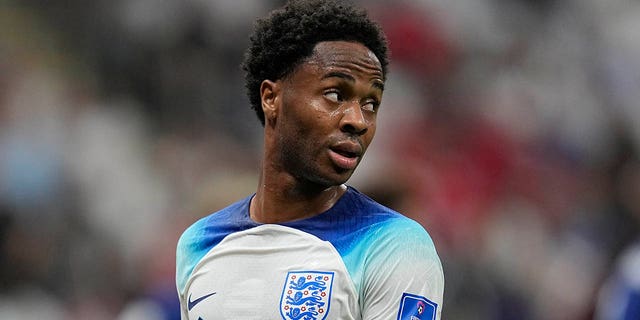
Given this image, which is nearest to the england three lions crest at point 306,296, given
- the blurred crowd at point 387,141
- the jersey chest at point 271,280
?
the jersey chest at point 271,280

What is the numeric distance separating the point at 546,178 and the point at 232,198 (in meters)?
3.21

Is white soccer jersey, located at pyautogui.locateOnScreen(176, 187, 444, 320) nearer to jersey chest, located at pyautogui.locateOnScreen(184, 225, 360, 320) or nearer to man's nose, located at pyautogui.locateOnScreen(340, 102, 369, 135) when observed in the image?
jersey chest, located at pyautogui.locateOnScreen(184, 225, 360, 320)

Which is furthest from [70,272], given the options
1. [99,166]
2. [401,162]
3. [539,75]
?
[539,75]

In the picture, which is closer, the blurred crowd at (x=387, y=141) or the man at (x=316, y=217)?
the man at (x=316, y=217)

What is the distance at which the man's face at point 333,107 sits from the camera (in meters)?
3.26

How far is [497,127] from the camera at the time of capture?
8.79 meters

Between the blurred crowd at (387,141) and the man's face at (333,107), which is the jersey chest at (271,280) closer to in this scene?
the man's face at (333,107)

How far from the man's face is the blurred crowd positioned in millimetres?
3579

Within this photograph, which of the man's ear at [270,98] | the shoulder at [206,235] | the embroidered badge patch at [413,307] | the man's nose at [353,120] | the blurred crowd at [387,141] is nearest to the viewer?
the embroidered badge patch at [413,307]

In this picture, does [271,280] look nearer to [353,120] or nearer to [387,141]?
[353,120]

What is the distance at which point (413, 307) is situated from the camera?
3.13 meters

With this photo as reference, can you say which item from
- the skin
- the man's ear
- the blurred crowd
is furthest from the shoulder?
the blurred crowd

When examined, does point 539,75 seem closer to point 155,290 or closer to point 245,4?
point 245,4

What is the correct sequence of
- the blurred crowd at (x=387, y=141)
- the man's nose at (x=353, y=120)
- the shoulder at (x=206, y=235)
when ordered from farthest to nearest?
the blurred crowd at (x=387, y=141)
the shoulder at (x=206, y=235)
the man's nose at (x=353, y=120)
